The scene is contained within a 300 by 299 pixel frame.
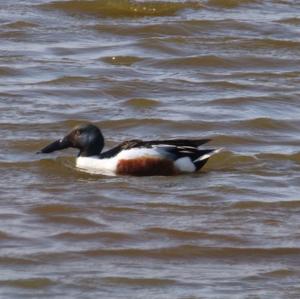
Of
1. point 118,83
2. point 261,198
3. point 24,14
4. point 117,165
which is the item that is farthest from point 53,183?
point 24,14

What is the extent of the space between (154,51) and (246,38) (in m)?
1.21

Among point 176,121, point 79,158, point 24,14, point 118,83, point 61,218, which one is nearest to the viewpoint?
point 61,218

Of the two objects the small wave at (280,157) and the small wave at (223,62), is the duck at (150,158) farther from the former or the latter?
the small wave at (223,62)

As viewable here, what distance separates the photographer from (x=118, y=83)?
14578 millimetres

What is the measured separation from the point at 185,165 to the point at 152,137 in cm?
120

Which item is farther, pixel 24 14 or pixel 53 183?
pixel 24 14

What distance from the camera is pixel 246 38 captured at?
55.2ft

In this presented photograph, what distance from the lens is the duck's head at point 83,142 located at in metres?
12.0

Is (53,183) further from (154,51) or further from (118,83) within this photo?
(154,51)

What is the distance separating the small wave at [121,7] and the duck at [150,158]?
19.9ft

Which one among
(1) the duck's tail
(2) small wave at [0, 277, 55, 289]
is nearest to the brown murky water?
(2) small wave at [0, 277, 55, 289]

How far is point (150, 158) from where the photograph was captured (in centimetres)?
1165

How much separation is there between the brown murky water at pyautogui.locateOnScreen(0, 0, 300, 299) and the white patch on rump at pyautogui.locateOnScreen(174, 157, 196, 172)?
11 cm

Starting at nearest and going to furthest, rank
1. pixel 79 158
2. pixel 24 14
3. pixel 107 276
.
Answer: pixel 107 276 → pixel 79 158 → pixel 24 14
